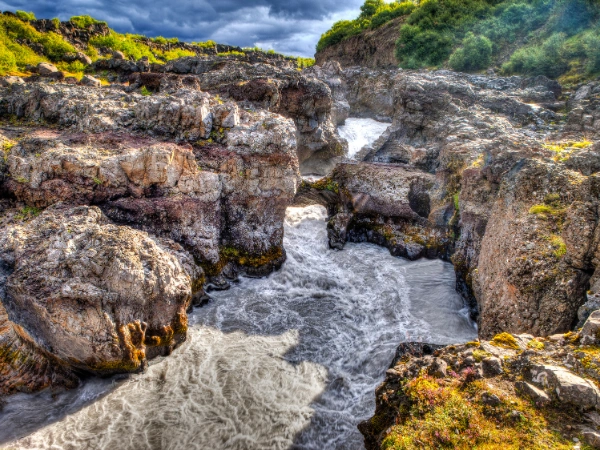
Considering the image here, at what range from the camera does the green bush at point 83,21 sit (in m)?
53.3

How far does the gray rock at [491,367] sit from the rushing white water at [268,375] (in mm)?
4227

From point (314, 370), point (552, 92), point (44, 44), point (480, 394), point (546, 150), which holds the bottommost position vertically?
point (314, 370)

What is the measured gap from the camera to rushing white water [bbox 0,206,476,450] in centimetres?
946

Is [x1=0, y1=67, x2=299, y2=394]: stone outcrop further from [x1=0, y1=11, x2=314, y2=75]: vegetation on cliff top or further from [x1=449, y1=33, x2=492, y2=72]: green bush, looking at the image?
[x1=449, y1=33, x2=492, y2=72]: green bush

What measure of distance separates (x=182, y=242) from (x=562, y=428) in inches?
540

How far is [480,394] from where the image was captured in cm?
670

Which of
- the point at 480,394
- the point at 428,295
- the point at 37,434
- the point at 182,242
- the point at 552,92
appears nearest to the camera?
the point at 480,394

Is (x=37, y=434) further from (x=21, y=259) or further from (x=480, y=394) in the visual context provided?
(x=480, y=394)

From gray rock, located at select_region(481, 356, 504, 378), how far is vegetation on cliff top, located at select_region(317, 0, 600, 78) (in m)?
35.6

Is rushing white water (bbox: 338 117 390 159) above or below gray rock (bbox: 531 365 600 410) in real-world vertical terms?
above

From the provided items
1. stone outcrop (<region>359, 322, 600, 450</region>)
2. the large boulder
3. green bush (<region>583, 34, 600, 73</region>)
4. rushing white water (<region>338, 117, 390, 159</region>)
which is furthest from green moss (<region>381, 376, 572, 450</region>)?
green bush (<region>583, 34, 600, 73</region>)

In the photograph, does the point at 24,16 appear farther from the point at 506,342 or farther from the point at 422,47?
the point at 506,342

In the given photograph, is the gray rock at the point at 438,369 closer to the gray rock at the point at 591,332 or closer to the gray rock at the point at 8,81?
the gray rock at the point at 591,332

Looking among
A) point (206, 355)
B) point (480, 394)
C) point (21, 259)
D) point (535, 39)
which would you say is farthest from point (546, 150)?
point (535, 39)
